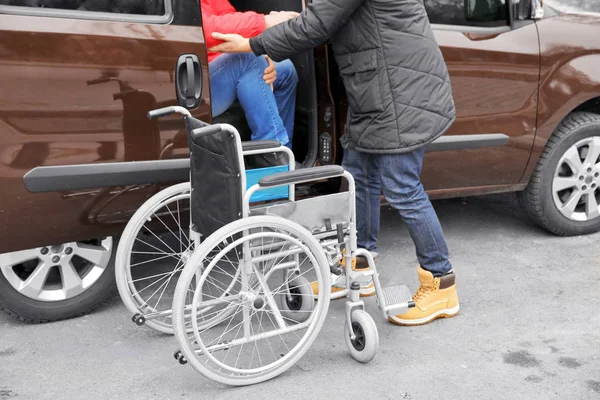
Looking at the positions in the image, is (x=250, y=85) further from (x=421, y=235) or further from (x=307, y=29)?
(x=421, y=235)

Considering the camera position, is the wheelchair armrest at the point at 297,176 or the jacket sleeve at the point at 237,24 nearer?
the wheelchair armrest at the point at 297,176

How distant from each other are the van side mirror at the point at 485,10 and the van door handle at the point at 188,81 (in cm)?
158

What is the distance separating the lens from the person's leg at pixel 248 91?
3975mm

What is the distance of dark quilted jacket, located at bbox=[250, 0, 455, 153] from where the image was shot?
3416 millimetres

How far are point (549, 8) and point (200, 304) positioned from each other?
2.71 metres

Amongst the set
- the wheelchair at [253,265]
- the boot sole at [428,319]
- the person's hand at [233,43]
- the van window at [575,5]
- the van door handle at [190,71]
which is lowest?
the boot sole at [428,319]

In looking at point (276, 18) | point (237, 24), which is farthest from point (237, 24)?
point (276, 18)

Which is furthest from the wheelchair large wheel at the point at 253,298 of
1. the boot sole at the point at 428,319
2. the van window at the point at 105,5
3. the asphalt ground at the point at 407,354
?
the van window at the point at 105,5

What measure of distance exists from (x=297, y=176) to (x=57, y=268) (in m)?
1.42

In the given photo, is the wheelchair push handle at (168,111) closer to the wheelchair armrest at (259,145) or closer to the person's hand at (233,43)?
the wheelchair armrest at (259,145)

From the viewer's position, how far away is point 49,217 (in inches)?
138

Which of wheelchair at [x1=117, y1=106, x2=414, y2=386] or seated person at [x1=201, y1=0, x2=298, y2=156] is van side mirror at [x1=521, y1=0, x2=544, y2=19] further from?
wheelchair at [x1=117, y1=106, x2=414, y2=386]

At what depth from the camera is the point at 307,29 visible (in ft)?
11.1

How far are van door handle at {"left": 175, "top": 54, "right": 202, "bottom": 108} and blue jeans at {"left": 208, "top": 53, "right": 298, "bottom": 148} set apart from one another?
321 millimetres
